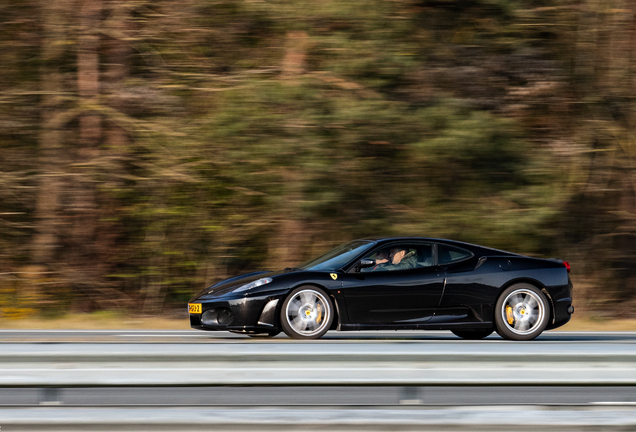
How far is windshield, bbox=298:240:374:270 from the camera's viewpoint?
842cm

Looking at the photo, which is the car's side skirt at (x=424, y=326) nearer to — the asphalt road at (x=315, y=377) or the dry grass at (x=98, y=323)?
the asphalt road at (x=315, y=377)

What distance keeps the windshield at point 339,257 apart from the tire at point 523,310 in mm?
1515

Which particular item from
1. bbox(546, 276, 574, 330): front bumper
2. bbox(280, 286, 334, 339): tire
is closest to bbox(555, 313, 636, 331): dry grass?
bbox(546, 276, 574, 330): front bumper

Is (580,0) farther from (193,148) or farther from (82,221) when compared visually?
(82,221)

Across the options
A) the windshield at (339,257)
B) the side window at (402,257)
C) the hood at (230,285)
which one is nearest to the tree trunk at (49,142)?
the hood at (230,285)

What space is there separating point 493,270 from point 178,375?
503 centimetres

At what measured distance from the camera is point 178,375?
4102 millimetres

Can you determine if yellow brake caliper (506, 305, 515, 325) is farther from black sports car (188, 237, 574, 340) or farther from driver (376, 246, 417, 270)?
driver (376, 246, 417, 270)

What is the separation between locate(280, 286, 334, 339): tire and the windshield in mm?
431

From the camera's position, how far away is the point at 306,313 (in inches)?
316

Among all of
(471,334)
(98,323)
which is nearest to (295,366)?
(471,334)

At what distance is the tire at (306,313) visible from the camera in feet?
26.1

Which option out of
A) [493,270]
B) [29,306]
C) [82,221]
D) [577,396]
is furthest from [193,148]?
[577,396]

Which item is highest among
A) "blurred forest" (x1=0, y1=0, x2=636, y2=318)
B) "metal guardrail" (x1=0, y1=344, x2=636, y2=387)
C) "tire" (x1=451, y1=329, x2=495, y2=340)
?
"blurred forest" (x1=0, y1=0, x2=636, y2=318)
